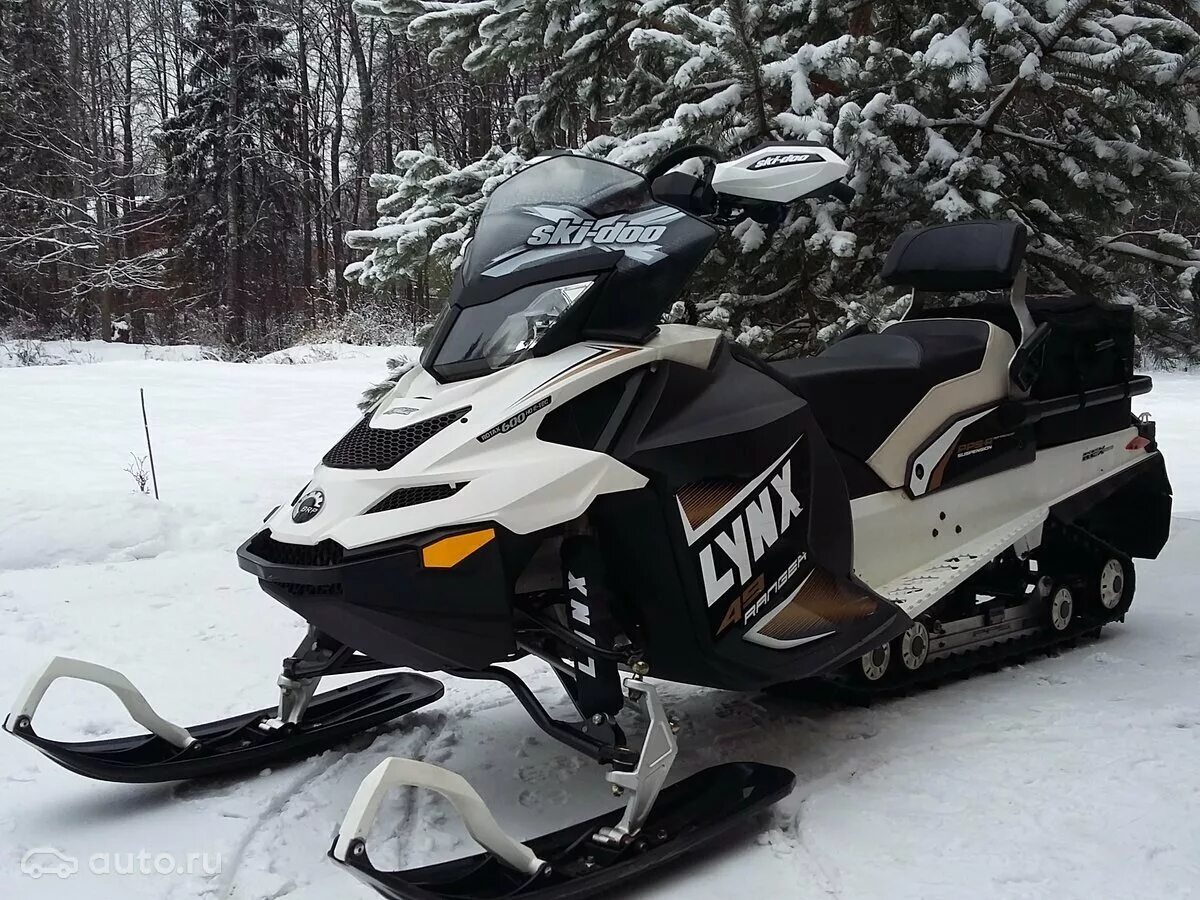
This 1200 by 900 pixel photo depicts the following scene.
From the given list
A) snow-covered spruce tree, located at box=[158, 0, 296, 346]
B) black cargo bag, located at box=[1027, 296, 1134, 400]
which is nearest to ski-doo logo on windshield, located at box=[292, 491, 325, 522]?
black cargo bag, located at box=[1027, 296, 1134, 400]

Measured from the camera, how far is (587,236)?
247cm

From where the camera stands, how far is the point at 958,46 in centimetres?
434

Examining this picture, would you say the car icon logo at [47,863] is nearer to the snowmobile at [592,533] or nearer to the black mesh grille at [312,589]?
the snowmobile at [592,533]

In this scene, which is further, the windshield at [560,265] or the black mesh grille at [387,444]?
the windshield at [560,265]

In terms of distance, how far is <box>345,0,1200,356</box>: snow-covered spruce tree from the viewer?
446 cm

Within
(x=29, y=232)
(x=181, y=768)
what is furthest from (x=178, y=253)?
(x=181, y=768)

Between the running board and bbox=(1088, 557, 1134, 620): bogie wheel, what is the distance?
0.36 meters

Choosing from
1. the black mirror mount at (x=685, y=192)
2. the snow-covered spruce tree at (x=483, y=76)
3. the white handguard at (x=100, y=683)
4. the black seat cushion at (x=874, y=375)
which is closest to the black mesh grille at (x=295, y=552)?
the white handguard at (x=100, y=683)

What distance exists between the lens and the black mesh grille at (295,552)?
2.16 metres

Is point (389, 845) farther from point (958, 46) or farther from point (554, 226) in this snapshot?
point (958, 46)

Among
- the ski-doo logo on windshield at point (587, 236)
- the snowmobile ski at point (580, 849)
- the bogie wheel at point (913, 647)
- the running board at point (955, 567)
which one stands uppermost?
the ski-doo logo on windshield at point (587, 236)

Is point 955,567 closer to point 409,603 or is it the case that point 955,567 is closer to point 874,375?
point 874,375

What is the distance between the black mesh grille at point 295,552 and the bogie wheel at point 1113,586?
2.98 m

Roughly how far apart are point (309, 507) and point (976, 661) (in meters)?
2.28
